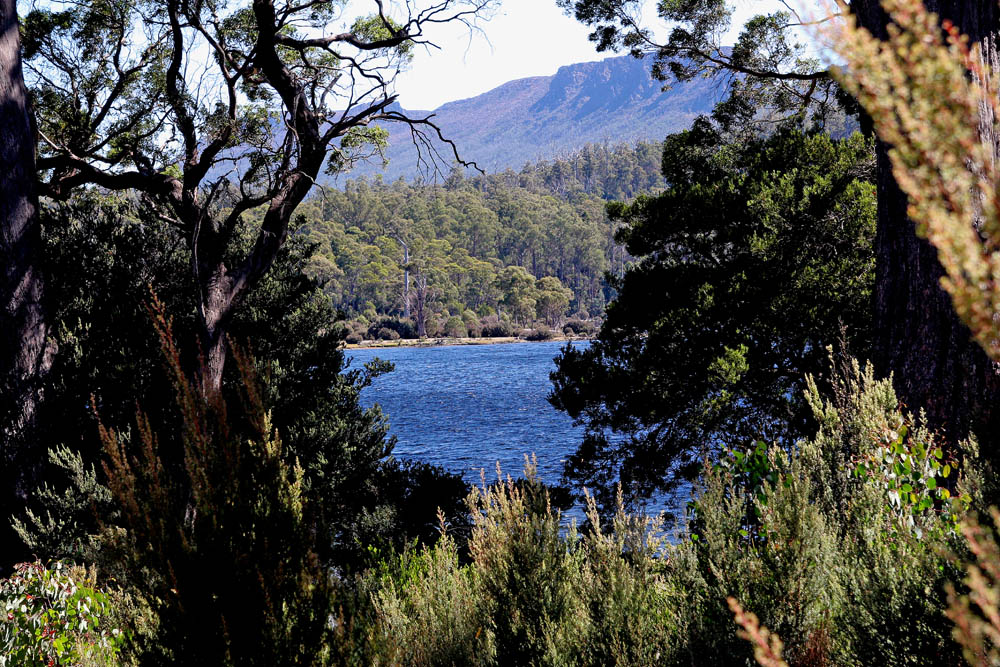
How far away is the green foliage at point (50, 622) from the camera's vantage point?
11.9 feet

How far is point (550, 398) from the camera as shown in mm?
11961

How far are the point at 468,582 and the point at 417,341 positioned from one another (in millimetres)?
74000

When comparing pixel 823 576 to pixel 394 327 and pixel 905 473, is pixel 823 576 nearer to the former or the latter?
pixel 905 473

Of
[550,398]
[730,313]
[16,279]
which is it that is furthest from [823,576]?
[550,398]

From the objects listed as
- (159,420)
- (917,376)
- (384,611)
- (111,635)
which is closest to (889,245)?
(917,376)

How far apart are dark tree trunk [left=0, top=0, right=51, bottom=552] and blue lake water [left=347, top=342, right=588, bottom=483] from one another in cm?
436

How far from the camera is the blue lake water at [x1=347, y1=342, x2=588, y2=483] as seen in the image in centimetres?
2359

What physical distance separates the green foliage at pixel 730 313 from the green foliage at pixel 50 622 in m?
7.52

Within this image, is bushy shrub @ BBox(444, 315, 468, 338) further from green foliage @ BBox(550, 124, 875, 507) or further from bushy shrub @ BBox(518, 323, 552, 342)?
green foliage @ BBox(550, 124, 875, 507)

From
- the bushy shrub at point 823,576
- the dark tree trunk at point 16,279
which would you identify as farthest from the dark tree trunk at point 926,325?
the dark tree trunk at point 16,279

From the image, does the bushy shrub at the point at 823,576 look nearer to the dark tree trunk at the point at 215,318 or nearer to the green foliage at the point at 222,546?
the green foliage at the point at 222,546

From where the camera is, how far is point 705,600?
10.2ft

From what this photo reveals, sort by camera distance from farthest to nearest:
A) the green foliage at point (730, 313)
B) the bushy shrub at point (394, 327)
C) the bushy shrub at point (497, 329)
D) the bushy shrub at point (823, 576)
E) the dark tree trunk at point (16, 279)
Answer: the bushy shrub at point (497, 329) → the bushy shrub at point (394, 327) → the green foliage at point (730, 313) → the dark tree trunk at point (16, 279) → the bushy shrub at point (823, 576)

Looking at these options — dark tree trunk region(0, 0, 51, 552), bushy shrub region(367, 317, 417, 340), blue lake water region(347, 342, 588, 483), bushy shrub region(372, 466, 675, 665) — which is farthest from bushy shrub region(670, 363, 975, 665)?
bushy shrub region(367, 317, 417, 340)
